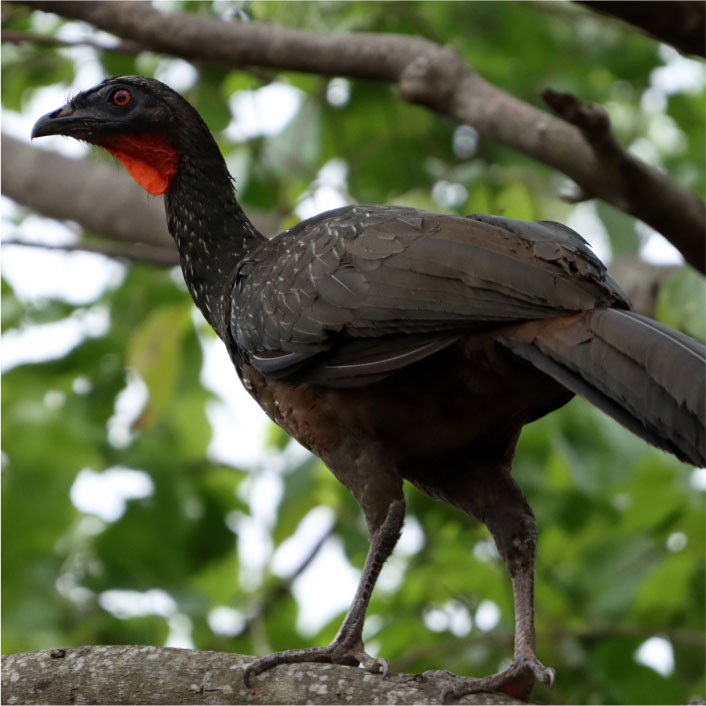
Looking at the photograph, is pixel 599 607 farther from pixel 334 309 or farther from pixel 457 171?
pixel 334 309

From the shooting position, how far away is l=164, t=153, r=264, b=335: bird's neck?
454 centimetres

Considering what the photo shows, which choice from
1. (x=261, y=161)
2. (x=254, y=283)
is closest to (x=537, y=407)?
(x=254, y=283)

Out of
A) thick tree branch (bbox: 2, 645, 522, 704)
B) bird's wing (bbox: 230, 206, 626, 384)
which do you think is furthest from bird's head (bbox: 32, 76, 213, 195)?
thick tree branch (bbox: 2, 645, 522, 704)

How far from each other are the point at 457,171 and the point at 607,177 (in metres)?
2.11

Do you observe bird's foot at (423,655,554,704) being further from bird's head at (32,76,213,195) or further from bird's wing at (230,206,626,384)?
bird's head at (32,76,213,195)

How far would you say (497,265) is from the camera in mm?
3600

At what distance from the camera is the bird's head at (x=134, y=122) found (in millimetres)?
4582

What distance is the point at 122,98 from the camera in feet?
15.1

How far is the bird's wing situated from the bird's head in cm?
76

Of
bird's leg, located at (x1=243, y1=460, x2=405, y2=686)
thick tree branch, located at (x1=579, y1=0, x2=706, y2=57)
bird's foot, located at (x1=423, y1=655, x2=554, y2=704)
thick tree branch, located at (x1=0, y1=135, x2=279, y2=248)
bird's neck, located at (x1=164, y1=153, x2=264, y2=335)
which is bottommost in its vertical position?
bird's foot, located at (x1=423, y1=655, x2=554, y2=704)

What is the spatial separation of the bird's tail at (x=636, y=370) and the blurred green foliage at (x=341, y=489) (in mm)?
2103

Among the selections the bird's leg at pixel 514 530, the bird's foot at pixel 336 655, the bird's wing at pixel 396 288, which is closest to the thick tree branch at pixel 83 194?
the bird's wing at pixel 396 288

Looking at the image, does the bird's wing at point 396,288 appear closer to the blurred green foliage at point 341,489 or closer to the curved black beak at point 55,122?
the curved black beak at point 55,122

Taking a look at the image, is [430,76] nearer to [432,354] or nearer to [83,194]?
[432,354]
